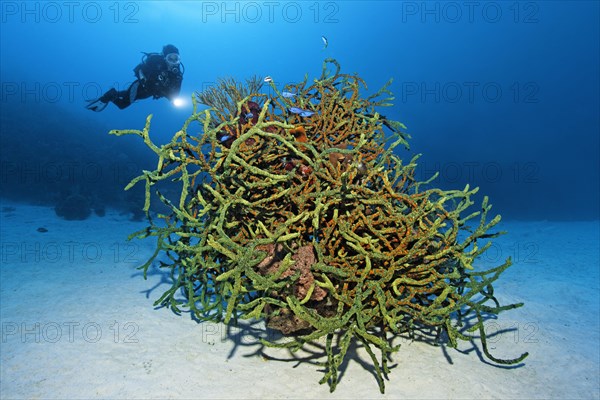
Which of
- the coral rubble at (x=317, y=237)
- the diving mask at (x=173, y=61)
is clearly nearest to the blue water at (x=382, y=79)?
the coral rubble at (x=317, y=237)

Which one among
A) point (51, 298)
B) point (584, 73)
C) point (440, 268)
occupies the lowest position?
point (51, 298)

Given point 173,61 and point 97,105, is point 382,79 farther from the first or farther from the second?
point 97,105

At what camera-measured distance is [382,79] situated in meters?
126

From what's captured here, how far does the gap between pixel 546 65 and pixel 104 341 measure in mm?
109539

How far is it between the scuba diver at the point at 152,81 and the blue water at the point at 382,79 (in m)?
3.89

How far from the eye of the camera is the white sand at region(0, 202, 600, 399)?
3066 mm

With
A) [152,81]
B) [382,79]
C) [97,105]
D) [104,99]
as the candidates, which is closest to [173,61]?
[152,81]

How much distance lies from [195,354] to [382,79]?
137503 millimetres

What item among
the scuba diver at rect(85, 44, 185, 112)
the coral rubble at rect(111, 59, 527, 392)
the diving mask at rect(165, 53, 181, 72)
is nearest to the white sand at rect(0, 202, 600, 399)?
the coral rubble at rect(111, 59, 527, 392)

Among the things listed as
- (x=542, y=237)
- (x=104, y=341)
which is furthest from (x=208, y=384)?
(x=542, y=237)

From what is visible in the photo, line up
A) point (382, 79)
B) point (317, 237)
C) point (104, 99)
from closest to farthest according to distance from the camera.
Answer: point (317, 237)
point (104, 99)
point (382, 79)

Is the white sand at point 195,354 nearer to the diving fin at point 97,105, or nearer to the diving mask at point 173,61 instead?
the diving fin at point 97,105

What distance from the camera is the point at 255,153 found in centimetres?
338

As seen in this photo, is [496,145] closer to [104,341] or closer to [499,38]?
[499,38]
